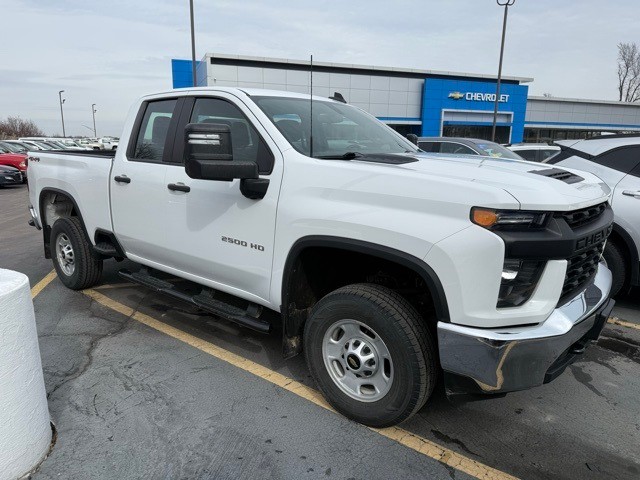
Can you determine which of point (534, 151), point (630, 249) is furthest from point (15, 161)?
point (630, 249)

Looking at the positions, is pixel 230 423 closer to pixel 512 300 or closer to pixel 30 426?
pixel 30 426

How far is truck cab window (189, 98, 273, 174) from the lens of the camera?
310 centimetres

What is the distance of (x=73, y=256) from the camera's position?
513cm

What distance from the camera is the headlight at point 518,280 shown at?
7.23 ft

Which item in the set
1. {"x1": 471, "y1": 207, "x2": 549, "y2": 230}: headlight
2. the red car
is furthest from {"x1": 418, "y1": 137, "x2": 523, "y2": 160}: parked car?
the red car

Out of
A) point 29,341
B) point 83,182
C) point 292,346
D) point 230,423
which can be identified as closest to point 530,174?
point 292,346

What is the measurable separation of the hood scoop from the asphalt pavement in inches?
58.9

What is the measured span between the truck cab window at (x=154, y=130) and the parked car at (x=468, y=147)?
6.02m


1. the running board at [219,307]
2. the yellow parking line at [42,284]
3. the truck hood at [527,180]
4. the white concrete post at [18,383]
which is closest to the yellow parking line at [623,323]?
the truck hood at [527,180]

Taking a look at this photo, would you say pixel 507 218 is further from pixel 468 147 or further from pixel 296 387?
pixel 468 147

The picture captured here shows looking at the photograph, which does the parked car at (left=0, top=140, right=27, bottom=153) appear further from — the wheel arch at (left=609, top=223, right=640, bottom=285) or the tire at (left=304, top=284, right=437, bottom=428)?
the wheel arch at (left=609, top=223, right=640, bottom=285)

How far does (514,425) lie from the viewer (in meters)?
2.93

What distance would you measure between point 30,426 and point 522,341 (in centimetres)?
243

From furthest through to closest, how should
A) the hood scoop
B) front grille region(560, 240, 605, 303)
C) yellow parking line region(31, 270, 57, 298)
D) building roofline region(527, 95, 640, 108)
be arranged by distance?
building roofline region(527, 95, 640, 108) < yellow parking line region(31, 270, 57, 298) < the hood scoop < front grille region(560, 240, 605, 303)
